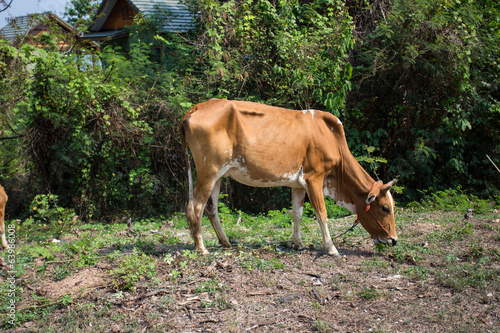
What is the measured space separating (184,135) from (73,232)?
3689mm

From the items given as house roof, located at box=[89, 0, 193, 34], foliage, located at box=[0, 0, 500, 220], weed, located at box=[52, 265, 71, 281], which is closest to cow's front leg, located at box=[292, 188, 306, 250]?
weed, located at box=[52, 265, 71, 281]

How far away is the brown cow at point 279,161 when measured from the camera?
17.3 feet

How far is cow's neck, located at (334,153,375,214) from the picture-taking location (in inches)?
230

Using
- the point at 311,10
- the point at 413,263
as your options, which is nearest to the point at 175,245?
the point at 413,263

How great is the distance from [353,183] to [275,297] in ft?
7.55

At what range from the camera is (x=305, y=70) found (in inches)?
369

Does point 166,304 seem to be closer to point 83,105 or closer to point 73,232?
point 73,232

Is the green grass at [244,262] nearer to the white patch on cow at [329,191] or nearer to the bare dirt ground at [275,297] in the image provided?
the bare dirt ground at [275,297]

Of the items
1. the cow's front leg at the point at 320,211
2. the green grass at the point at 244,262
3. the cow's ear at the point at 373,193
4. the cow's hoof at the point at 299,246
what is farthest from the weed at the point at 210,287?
the cow's ear at the point at 373,193

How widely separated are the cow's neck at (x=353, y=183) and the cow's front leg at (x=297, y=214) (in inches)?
23.2

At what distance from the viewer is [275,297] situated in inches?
170

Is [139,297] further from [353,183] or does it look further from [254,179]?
[353,183]

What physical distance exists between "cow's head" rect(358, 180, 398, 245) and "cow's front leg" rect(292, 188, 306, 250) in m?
0.92

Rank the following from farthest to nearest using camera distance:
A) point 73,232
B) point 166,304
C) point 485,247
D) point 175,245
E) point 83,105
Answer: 1. point 83,105
2. point 73,232
3. point 175,245
4. point 485,247
5. point 166,304
